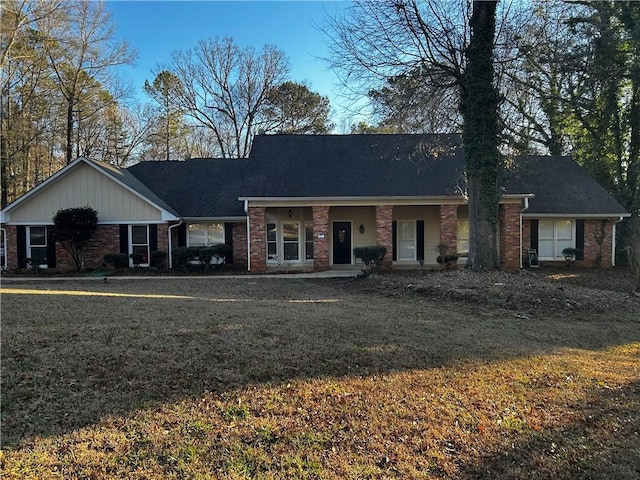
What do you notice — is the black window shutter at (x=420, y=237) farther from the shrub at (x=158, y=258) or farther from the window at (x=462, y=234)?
the shrub at (x=158, y=258)

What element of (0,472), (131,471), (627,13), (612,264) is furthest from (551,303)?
(627,13)

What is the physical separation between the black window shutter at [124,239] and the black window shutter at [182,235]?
208 cm

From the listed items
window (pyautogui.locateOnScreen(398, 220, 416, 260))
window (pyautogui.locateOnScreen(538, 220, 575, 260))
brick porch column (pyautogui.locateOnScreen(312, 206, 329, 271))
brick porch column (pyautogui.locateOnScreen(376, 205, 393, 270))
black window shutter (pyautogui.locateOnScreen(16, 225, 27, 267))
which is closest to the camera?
brick porch column (pyautogui.locateOnScreen(312, 206, 329, 271))

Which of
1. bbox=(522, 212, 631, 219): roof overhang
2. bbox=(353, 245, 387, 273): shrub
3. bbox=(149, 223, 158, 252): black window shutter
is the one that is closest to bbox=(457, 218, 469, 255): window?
bbox=(522, 212, 631, 219): roof overhang

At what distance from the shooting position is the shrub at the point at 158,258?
16.4 meters

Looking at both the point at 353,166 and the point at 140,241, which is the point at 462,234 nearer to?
the point at 353,166

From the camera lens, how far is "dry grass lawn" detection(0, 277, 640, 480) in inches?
112

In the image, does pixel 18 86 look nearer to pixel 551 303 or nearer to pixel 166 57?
pixel 166 57

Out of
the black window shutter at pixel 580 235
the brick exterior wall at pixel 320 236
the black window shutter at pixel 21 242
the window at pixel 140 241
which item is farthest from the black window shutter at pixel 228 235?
the black window shutter at pixel 580 235

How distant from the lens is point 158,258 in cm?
1641

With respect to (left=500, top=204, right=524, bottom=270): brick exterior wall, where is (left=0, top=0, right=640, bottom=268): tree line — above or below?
above

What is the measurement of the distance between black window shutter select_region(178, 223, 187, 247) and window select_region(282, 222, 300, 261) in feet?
14.1

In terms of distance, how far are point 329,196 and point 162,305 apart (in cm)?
929

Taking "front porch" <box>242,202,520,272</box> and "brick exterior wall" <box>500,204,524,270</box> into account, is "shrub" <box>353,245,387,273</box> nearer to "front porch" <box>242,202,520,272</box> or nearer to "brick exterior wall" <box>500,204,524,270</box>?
"front porch" <box>242,202,520,272</box>
